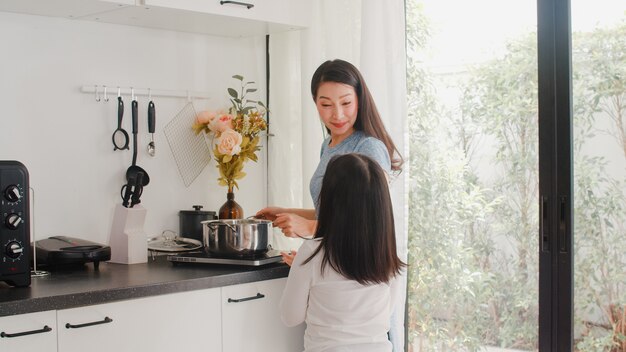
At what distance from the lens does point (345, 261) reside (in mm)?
1946

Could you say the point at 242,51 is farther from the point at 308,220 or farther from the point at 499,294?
the point at 499,294

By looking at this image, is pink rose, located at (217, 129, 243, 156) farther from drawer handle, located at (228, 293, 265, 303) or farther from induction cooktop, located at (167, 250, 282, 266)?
drawer handle, located at (228, 293, 265, 303)

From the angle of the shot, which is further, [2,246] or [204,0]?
[204,0]

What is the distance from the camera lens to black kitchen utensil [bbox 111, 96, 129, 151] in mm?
2820

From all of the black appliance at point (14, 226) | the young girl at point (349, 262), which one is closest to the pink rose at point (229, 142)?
the black appliance at point (14, 226)

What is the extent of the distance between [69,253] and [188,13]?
879 mm

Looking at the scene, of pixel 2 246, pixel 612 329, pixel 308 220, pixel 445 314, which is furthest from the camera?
pixel 445 314

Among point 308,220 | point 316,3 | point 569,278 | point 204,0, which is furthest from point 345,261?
point 316,3

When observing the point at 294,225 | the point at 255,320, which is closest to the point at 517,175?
the point at 294,225

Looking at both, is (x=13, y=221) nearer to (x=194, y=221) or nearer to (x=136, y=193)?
(x=136, y=193)

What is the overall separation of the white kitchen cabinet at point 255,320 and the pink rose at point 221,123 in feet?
2.17

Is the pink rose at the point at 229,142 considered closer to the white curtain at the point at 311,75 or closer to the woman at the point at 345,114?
the white curtain at the point at 311,75

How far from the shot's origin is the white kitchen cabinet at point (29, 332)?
195cm

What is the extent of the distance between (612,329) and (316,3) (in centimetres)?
154
